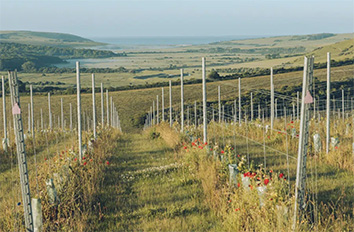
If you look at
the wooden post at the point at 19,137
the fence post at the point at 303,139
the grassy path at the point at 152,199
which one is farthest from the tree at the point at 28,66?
the fence post at the point at 303,139

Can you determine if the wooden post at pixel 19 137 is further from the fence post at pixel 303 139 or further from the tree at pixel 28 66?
the tree at pixel 28 66

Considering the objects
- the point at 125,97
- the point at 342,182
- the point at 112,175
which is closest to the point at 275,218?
the point at 342,182

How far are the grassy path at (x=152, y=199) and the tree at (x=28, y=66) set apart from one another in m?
68.9

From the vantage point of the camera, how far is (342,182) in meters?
8.61

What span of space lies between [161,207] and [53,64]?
91.1m

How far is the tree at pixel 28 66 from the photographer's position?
3014 inches

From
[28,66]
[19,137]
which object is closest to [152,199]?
[19,137]

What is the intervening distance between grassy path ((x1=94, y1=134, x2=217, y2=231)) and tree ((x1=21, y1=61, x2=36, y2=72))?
2713 inches

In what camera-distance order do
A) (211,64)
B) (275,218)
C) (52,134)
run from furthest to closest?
(211,64)
(52,134)
(275,218)

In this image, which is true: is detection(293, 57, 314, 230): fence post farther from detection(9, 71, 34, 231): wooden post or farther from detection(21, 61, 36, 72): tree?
detection(21, 61, 36, 72): tree

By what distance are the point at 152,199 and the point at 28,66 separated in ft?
245

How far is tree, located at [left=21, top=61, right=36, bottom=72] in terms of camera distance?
251ft

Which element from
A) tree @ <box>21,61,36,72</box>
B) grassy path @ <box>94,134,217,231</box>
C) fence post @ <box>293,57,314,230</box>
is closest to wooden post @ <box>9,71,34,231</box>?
grassy path @ <box>94,134,217,231</box>

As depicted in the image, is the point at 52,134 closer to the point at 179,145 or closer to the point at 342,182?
the point at 179,145
